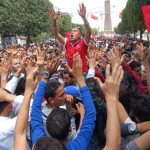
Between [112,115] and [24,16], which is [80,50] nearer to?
[112,115]

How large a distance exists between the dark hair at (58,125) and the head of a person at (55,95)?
497 mm

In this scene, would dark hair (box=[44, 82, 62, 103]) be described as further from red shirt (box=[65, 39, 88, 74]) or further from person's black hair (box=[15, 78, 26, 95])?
red shirt (box=[65, 39, 88, 74])

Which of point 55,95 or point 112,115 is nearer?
point 112,115

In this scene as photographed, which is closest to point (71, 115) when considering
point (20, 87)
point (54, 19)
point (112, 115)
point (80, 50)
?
point (112, 115)

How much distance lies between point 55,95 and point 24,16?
1006 inches

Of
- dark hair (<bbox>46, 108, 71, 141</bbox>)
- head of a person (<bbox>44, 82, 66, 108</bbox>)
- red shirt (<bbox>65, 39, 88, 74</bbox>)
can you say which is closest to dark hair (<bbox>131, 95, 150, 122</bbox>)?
dark hair (<bbox>46, 108, 71, 141</bbox>)

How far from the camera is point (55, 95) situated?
83.0 inches

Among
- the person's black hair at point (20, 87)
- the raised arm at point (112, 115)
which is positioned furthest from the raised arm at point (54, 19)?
the raised arm at point (112, 115)

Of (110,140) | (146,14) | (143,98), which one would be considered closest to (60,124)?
(110,140)

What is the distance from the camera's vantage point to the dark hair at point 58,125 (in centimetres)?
151

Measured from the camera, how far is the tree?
2342cm

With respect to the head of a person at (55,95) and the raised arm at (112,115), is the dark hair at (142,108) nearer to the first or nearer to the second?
the raised arm at (112,115)

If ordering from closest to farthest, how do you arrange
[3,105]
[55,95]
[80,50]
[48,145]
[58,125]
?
[48,145], [58,125], [3,105], [55,95], [80,50]

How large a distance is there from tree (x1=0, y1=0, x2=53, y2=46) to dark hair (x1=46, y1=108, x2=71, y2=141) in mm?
24355
